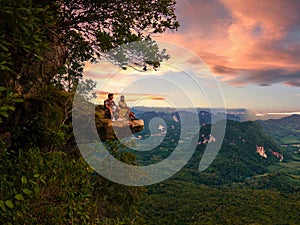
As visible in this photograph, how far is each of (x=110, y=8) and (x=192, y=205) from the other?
88336 mm

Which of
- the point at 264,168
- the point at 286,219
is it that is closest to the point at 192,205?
the point at 286,219

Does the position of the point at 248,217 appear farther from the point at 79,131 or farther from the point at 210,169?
the point at 210,169

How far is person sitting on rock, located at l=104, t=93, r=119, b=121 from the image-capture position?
11.8 m

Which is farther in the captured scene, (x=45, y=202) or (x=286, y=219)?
(x=286, y=219)

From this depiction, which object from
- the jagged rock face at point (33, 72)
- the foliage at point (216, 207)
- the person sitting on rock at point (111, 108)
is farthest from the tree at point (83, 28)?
the foliage at point (216, 207)

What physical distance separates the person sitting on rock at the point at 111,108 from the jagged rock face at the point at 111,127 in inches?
7.0

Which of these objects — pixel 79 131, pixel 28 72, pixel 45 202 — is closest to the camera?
pixel 45 202

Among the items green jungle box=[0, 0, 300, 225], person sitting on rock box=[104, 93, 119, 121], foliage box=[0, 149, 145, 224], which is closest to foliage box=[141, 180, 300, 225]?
green jungle box=[0, 0, 300, 225]

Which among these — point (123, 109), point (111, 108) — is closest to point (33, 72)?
point (111, 108)

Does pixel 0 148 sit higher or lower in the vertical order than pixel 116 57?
lower

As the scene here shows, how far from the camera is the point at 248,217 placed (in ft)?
256

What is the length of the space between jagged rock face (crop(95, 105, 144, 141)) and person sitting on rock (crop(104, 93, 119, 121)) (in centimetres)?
18

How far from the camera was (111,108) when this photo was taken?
11.8 metres

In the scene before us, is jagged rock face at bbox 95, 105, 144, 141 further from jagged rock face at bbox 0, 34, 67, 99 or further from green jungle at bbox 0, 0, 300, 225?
jagged rock face at bbox 0, 34, 67, 99
